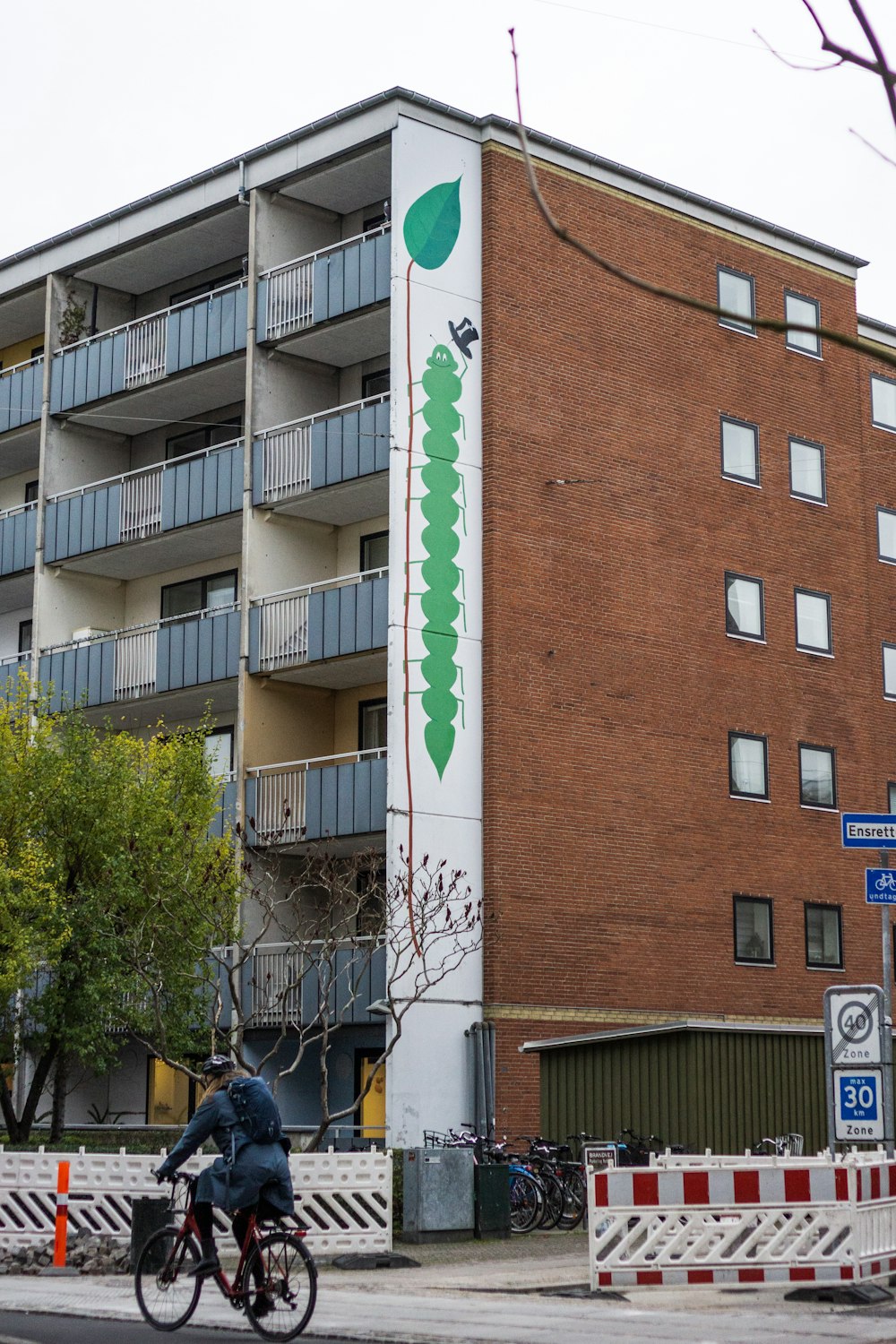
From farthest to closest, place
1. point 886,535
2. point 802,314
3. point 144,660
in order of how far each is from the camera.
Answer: point 886,535 < point 802,314 < point 144,660

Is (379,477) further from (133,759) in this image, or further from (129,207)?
(129,207)

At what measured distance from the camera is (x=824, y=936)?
35.1 metres

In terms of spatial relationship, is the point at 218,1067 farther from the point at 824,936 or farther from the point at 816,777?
the point at 816,777

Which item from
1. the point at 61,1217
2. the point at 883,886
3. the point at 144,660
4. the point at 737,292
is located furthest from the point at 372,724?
the point at 883,886

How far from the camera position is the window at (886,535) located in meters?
38.7

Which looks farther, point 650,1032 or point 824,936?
point 824,936

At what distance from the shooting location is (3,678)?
37.9 meters

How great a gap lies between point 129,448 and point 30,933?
14.3 meters

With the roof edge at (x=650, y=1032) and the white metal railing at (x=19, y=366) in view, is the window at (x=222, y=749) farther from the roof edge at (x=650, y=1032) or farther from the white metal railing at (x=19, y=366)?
the white metal railing at (x=19, y=366)

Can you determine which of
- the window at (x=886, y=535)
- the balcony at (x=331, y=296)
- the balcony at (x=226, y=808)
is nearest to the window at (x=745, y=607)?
the window at (x=886, y=535)

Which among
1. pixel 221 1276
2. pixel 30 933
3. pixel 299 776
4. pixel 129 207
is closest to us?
pixel 221 1276

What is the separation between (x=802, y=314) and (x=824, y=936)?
12.0 meters

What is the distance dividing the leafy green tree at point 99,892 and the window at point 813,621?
12.1 m

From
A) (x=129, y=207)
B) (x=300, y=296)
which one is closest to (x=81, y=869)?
(x=300, y=296)
